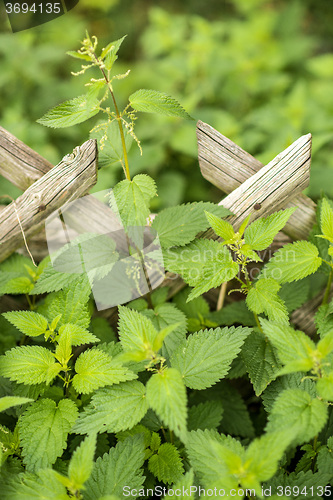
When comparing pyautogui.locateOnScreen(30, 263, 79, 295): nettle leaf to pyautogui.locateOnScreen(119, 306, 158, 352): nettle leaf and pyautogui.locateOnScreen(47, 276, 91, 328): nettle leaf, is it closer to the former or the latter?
pyautogui.locateOnScreen(47, 276, 91, 328): nettle leaf

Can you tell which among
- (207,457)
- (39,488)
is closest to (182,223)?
(207,457)

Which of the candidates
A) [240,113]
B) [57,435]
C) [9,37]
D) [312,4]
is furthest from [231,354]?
[312,4]

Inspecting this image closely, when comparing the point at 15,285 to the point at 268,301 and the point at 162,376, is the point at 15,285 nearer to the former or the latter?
the point at 162,376

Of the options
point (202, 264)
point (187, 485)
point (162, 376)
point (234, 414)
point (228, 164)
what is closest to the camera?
point (187, 485)

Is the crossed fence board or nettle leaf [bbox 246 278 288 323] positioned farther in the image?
the crossed fence board

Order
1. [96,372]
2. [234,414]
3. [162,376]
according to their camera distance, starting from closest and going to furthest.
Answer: [162,376] → [96,372] → [234,414]

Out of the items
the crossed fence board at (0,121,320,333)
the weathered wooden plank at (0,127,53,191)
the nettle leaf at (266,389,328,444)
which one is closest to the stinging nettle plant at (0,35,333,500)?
the nettle leaf at (266,389,328,444)
